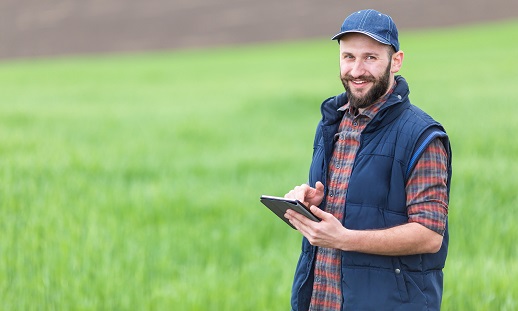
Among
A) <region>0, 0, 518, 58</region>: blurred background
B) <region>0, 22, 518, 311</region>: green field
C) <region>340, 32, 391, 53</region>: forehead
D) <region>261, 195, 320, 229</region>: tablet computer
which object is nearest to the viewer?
<region>261, 195, 320, 229</region>: tablet computer

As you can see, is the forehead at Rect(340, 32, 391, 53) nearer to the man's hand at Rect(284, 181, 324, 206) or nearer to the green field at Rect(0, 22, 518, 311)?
the man's hand at Rect(284, 181, 324, 206)

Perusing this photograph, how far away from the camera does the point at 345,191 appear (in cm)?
225

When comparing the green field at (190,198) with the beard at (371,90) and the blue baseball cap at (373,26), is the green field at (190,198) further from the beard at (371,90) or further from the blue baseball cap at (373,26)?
the blue baseball cap at (373,26)

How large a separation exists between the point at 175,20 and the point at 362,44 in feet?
120

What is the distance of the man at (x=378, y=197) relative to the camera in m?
2.13

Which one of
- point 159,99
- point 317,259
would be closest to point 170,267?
point 317,259

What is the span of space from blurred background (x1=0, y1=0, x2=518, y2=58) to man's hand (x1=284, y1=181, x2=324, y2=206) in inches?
1346

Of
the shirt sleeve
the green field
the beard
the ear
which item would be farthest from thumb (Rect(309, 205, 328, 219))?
the green field

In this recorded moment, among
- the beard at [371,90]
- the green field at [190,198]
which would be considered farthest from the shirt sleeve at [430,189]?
the green field at [190,198]

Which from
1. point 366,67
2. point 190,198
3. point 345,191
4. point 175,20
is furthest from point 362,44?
point 175,20

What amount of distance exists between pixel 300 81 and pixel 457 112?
7.41 meters

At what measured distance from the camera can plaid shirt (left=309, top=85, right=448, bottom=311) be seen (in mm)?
2121

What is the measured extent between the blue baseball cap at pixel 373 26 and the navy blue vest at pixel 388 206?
0.55ft

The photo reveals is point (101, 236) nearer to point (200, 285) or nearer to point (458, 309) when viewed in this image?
point (200, 285)
